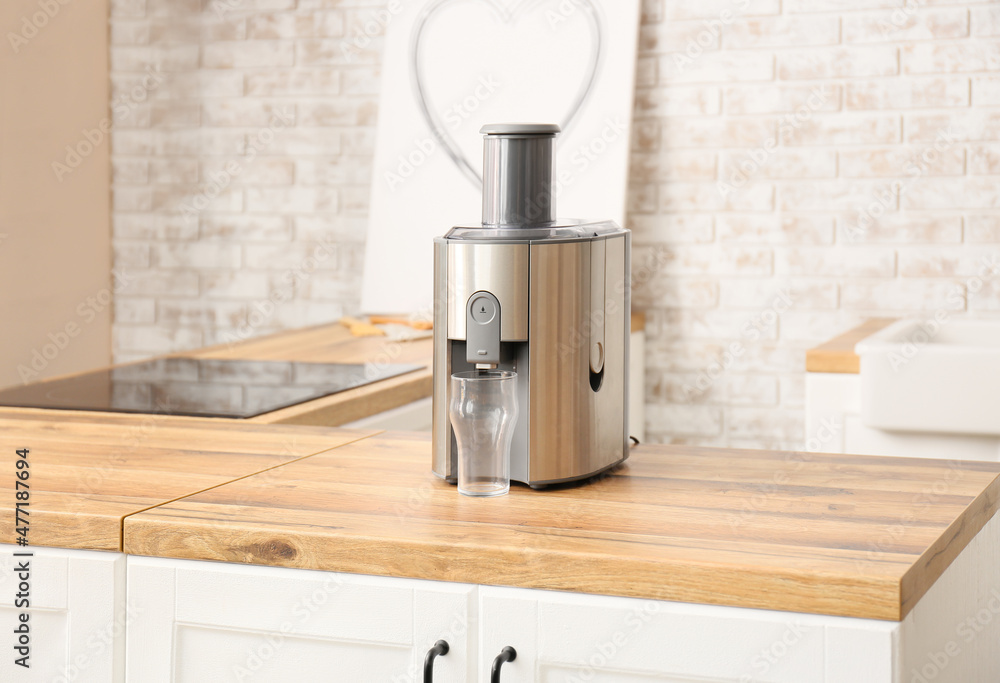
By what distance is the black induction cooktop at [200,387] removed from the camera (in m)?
1.51

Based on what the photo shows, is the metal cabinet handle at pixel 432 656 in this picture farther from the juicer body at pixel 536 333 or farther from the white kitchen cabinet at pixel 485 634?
the juicer body at pixel 536 333

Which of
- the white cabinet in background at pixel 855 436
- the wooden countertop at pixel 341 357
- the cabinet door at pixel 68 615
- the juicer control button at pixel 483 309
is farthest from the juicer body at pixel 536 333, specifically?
the white cabinet in background at pixel 855 436

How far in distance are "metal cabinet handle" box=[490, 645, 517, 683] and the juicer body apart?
216 mm

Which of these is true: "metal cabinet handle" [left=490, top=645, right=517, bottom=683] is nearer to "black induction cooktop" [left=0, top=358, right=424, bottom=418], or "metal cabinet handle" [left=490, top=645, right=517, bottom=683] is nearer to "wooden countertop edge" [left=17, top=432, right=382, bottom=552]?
"wooden countertop edge" [left=17, top=432, right=382, bottom=552]

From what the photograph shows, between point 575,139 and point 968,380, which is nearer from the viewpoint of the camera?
point 968,380

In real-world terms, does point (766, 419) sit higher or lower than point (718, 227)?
lower

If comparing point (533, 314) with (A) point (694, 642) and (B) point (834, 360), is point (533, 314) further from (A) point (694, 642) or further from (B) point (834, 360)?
(B) point (834, 360)

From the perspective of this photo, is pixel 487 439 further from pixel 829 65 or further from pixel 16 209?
pixel 16 209

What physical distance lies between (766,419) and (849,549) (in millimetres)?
1901

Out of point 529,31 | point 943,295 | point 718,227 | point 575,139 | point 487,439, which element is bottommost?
point 487,439

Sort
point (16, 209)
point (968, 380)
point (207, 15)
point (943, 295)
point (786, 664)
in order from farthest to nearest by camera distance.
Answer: point (207, 15)
point (16, 209)
point (943, 295)
point (968, 380)
point (786, 664)

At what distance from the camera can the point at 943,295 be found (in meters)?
2.47

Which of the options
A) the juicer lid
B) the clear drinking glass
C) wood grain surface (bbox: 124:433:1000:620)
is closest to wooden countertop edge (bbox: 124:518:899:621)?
wood grain surface (bbox: 124:433:1000:620)

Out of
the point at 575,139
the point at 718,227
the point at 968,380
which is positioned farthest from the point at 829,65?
the point at 968,380
